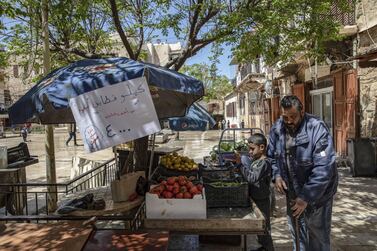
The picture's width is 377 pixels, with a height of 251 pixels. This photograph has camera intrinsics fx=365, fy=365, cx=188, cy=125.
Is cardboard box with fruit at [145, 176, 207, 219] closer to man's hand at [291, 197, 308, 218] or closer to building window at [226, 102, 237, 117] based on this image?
man's hand at [291, 197, 308, 218]

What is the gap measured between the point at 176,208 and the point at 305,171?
1237mm

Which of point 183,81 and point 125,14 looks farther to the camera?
point 125,14

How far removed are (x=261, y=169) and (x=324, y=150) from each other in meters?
0.81

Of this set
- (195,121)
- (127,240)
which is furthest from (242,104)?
(127,240)

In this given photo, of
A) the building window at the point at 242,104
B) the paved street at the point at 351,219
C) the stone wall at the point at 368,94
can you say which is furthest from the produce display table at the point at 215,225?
the building window at the point at 242,104

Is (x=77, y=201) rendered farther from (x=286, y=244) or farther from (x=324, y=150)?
(x=286, y=244)

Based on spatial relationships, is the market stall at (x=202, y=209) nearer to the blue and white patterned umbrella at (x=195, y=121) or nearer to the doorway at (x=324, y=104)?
the blue and white patterned umbrella at (x=195, y=121)

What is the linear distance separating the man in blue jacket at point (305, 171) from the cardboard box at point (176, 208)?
33.7 inches

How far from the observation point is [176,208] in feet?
10.9

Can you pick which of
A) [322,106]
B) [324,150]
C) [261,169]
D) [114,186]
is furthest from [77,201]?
[322,106]

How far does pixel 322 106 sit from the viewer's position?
1373cm

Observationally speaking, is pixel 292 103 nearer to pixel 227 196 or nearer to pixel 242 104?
pixel 227 196

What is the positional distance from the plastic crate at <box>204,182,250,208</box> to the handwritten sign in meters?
0.90

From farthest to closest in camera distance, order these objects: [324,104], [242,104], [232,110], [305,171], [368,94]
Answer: [232,110], [242,104], [324,104], [368,94], [305,171]
